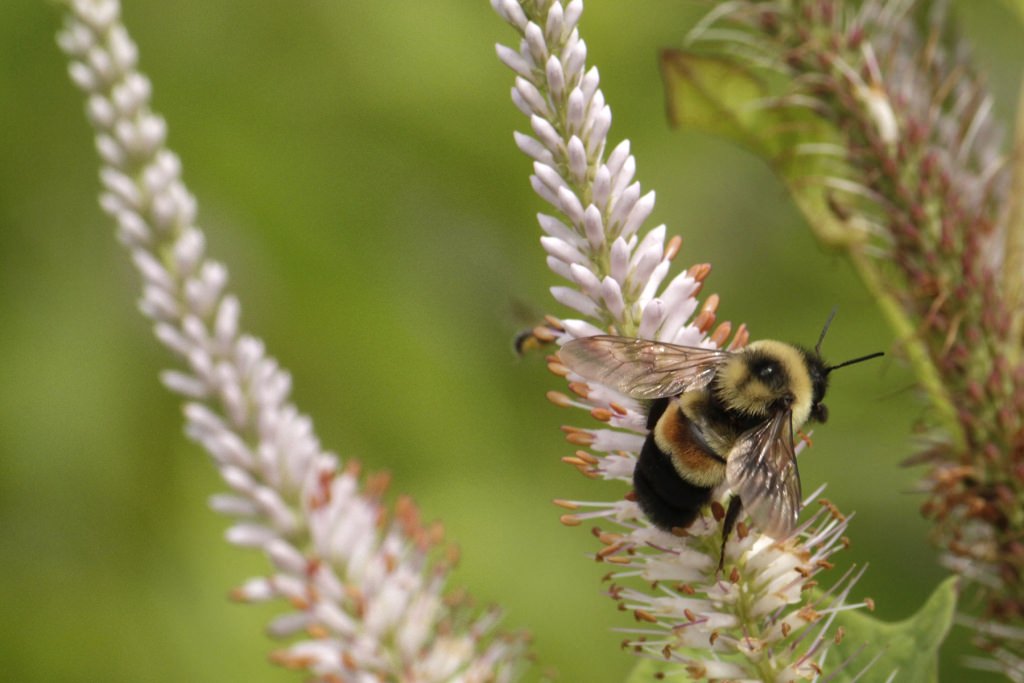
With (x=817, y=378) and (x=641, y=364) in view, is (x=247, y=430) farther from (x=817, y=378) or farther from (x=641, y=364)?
(x=817, y=378)

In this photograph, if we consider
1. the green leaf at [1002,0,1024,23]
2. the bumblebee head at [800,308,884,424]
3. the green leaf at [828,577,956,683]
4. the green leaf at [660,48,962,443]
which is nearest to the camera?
the green leaf at [828,577,956,683]

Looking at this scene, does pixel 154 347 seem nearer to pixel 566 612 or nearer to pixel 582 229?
pixel 566 612

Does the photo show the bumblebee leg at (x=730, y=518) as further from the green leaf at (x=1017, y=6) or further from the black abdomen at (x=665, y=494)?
the green leaf at (x=1017, y=6)

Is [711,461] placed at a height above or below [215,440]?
above

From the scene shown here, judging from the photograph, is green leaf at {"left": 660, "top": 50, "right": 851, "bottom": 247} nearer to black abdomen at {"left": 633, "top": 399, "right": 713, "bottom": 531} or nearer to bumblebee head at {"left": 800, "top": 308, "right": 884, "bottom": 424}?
bumblebee head at {"left": 800, "top": 308, "right": 884, "bottom": 424}

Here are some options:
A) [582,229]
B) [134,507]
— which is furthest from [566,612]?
[582,229]

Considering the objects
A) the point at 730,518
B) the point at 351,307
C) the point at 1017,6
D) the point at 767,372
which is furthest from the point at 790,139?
the point at 351,307

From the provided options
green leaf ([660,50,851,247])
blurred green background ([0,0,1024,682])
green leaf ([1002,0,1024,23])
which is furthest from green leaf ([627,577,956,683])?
blurred green background ([0,0,1024,682])
